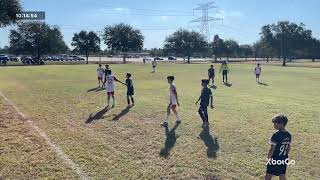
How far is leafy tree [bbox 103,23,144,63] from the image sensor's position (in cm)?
10544

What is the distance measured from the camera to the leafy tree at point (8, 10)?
17.6 m

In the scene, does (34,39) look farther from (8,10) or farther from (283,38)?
(8,10)

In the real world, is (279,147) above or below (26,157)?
above

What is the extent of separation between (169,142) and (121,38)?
313 ft

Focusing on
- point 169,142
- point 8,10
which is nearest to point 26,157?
point 169,142

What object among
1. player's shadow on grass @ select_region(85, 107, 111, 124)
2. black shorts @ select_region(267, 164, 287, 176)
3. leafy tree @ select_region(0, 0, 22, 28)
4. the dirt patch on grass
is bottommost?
the dirt patch on grass

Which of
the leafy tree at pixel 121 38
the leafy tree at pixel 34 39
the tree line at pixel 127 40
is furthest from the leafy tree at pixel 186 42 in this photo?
the leafy tree at pixel 34 39

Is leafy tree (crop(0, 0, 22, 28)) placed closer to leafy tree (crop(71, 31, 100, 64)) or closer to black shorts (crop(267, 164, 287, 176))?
black shorts (crop(267, 164, 287, 176))

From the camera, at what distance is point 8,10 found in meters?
18.0

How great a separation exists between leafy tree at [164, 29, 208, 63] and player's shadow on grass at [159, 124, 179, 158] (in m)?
104

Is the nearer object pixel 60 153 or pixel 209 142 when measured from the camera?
pixel 60 153

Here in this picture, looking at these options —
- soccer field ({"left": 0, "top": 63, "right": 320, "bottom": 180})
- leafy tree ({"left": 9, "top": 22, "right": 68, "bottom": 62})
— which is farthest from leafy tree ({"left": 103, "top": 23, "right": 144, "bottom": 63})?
soccer field ({"left": 0, "top": 63, "right": 320, "bottom": 180})

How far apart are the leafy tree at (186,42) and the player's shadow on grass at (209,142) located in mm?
104316

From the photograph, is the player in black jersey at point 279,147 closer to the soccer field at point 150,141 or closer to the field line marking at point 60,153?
the soccer field at point 150,141
